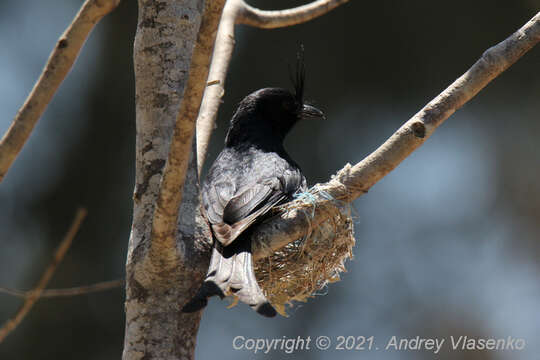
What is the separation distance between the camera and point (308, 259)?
3.70m

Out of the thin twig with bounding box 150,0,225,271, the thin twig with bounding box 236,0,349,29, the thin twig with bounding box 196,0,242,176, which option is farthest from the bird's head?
the thin twig with bounding box 150,0,225,271

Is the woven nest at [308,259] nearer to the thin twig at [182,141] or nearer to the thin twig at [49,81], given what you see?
the thin twig at [182,141]

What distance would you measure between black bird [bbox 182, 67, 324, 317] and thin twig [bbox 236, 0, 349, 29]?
0.47m

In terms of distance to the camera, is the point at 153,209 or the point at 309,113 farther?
the point at 309,113

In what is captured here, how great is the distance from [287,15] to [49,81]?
6.50ft

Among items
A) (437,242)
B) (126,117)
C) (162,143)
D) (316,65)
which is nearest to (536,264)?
(437,242)

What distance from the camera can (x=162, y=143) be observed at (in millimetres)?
3115

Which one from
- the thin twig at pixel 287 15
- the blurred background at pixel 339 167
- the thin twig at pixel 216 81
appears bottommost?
the blurred background at pixel 339 167

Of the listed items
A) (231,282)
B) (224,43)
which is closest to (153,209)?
(231,282)

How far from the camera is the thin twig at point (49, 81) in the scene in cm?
310

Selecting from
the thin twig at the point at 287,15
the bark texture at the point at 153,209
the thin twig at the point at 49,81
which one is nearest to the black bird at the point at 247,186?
the bark texture at the point at 153,209

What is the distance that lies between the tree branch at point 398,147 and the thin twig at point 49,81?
1.09 m

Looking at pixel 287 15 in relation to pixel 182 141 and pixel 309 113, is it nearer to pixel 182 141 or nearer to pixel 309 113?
pixel 309 113

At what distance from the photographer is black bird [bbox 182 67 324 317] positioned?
2.89 metres
